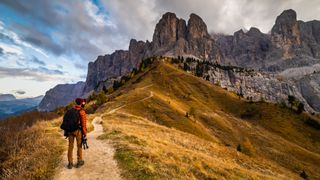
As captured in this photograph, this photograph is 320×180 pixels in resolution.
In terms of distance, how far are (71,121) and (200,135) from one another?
7318cm

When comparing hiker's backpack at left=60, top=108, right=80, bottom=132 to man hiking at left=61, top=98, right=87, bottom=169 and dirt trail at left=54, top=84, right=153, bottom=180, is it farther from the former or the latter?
dirt trail at left=54, top=84, right=153, bottom=180

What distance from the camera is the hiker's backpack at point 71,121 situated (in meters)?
15.6

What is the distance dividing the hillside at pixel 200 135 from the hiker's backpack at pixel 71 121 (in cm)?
363

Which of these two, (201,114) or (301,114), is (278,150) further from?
(301,114)

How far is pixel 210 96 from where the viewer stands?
16725 cm

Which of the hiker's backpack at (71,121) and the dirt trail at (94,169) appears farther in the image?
the hiker's backpack at (71,121)

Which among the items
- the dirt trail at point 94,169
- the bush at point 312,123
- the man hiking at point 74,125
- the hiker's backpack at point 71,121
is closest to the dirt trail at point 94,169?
the dirt trail at point 94,169

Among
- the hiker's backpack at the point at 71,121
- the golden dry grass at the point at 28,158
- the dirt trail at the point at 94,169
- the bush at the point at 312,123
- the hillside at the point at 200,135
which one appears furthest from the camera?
the bush at the point at 312,123

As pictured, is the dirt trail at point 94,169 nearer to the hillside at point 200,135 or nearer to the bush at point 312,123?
the hillside at point 200,135

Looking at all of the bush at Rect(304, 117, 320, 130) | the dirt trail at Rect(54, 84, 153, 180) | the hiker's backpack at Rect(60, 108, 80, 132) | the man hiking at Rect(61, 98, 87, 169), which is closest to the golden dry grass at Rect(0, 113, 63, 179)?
the dirt trail at Rect(54, 84, 153, 180)

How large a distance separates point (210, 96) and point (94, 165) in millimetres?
155004

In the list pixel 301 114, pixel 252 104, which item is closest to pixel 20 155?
pixel 252 104

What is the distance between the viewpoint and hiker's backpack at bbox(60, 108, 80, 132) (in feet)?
51.2

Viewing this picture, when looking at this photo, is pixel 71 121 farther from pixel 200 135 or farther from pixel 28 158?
pixel 200 135
